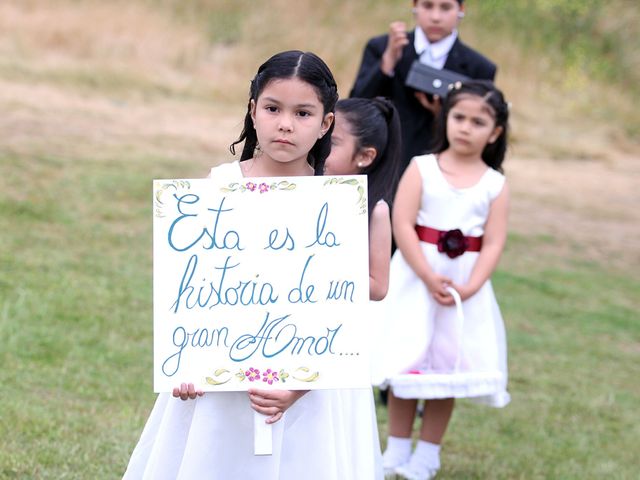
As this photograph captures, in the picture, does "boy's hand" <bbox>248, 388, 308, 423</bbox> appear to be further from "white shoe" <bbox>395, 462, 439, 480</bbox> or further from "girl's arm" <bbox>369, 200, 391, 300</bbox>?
"white shoe" <bbox>395, 462, 439, 480</bbox>

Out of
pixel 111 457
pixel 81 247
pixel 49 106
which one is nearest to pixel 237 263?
pixel 111 457

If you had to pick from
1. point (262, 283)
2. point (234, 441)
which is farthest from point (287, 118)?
point (234, 441)

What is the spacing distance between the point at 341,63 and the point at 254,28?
1.67 m

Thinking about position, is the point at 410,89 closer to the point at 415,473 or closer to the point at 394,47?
the point at 394,47

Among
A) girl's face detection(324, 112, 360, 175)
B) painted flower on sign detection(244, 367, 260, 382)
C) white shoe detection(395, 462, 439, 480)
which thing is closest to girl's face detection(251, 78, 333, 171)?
painted flower on sign detection(244, 367, 260, 382)

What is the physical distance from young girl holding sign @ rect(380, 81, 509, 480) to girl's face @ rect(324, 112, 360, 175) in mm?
835

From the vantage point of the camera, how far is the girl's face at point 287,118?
3010 mm

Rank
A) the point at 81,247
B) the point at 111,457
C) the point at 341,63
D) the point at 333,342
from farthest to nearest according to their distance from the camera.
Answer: the point at 341,63 < the point at 81,247 < the point at 111,457 < the point at 333,342

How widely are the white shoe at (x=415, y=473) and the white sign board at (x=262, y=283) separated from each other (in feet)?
5.75

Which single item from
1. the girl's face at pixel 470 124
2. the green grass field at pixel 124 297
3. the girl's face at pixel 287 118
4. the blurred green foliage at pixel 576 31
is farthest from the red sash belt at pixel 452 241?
the blurred green foliage at pixel 576 31

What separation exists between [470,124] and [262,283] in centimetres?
195

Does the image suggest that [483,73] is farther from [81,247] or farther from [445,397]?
[81,247]

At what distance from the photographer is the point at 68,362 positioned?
5480mm

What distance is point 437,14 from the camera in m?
5.27
